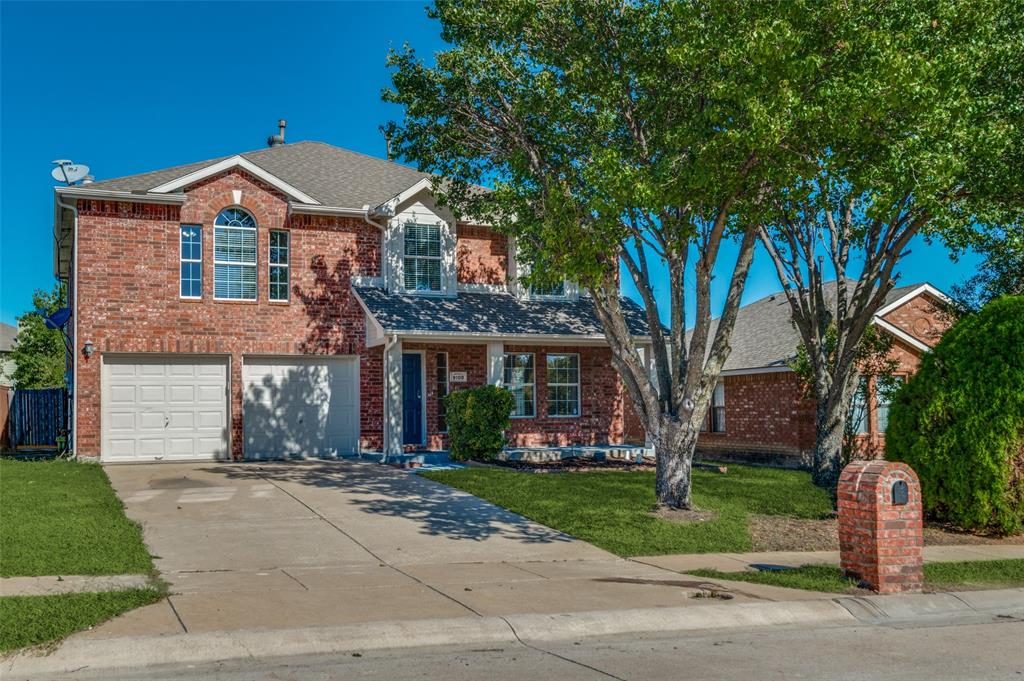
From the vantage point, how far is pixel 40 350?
38.0 meters

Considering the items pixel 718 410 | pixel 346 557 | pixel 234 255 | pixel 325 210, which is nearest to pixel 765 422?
pixel 718 410

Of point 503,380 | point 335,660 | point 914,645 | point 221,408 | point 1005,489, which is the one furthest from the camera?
point 503,380

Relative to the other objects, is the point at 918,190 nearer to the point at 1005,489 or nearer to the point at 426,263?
the point at 1005,489

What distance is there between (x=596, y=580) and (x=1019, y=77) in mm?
10260

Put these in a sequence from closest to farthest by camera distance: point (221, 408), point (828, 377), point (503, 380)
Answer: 1. point (828, 377)
2. point (221, 408)
3. point (503, 380)

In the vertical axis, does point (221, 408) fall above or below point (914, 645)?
above

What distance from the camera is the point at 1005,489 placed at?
12.9 m

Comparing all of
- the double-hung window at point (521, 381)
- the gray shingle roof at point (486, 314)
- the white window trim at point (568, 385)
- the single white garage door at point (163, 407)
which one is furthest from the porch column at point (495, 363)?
the single white garage door at point (163, 407)

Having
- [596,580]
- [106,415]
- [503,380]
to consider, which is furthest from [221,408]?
[596,580]

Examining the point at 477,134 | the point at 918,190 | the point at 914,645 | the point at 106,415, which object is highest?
the point at 477,134

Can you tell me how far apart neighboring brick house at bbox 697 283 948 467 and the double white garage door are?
11.4m

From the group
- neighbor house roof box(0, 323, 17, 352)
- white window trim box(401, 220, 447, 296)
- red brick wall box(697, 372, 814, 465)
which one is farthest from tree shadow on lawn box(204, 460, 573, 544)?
neighbor house roof box(0, 323, 17, 352)

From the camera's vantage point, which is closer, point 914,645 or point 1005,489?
point 914,645

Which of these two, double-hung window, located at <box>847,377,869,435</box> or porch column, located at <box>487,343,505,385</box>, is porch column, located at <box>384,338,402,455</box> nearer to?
porch column, located at <box>487,343,505,385</box>
